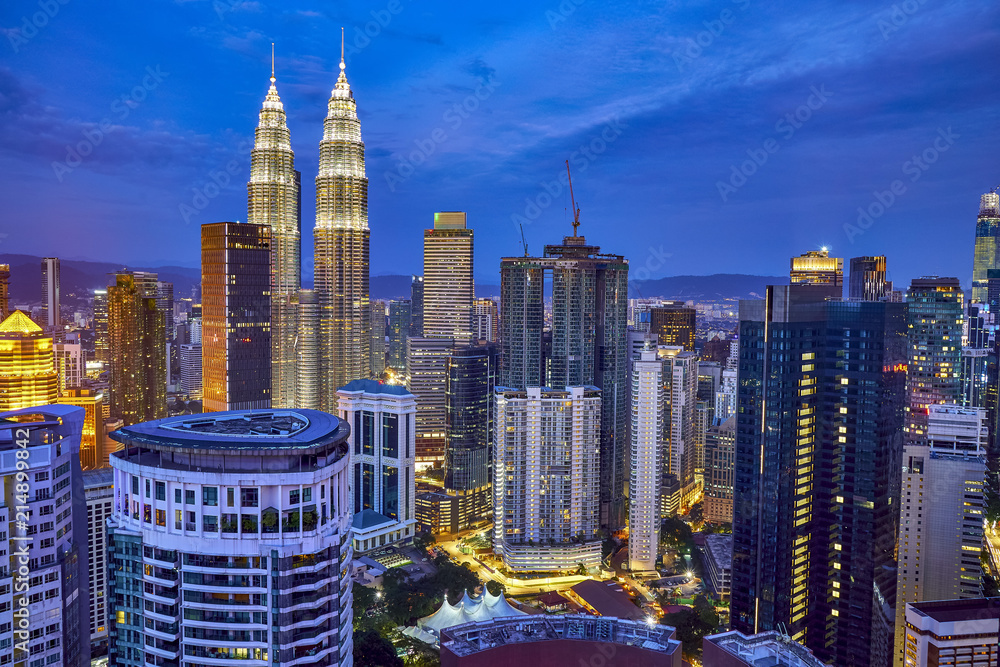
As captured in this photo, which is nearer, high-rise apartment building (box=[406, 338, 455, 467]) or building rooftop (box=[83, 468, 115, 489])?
building rooftop (box=[83, 468, 115, 489])

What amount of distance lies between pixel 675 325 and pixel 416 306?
30651 millimetres

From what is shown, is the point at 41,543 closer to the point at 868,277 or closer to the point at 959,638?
the point at 959,638

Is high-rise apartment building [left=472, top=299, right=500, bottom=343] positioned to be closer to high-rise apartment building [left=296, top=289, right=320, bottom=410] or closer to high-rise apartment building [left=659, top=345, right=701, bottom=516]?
high-rise apartment building [left=296, top=289, right=320, bottom=410]

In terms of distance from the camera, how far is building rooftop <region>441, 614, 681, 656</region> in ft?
56.9

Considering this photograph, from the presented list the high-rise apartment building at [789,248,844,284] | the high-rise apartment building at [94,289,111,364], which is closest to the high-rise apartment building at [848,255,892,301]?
the high-rise apartment building at [789,248,844,284]

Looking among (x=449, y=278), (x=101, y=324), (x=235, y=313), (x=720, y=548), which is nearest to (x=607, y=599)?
(x=720, y=548)

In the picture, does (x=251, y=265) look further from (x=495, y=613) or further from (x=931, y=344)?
(x=931, y=344)

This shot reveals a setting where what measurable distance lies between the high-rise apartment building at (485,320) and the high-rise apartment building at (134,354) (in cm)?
3160

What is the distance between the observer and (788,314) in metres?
27.2

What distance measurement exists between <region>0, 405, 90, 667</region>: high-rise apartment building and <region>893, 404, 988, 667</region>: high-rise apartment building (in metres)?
26.8

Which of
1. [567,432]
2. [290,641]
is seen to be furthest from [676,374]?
[290,641]

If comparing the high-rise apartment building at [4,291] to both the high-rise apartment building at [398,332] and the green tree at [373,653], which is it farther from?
the high-rise apartment building at [398,332]

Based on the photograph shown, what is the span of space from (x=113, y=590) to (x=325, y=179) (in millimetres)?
58832

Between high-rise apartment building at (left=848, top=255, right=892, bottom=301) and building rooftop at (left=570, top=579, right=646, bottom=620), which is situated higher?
high-rise apartment building at (left=848, top=255, right=892, bottom=301)
